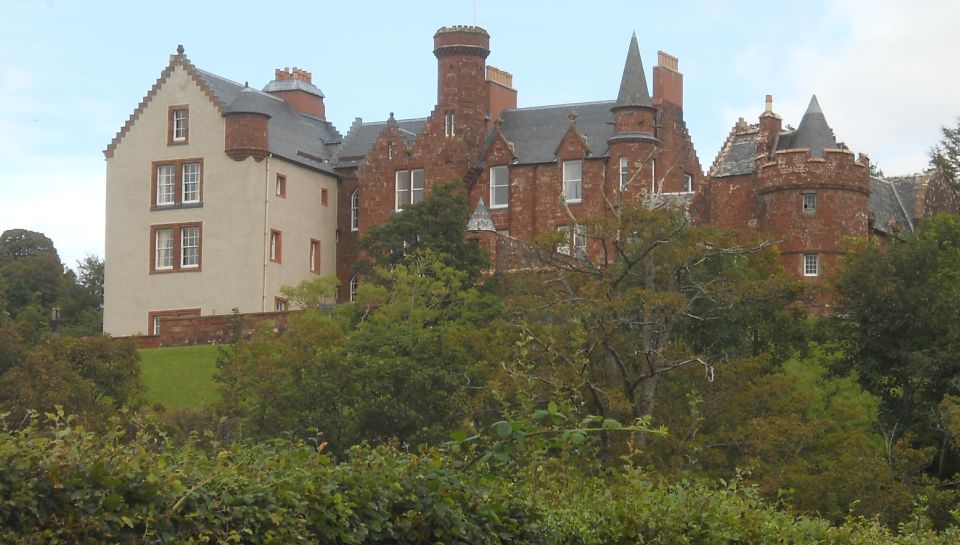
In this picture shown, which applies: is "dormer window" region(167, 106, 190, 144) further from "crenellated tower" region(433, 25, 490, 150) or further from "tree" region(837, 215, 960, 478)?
"tree" region(837, 215, 960, 478)

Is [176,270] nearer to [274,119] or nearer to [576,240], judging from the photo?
[274,119]

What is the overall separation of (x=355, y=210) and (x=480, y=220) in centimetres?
870

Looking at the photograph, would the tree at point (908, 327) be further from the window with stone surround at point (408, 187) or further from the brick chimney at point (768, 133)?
the window with stone surround at point (408, 187)

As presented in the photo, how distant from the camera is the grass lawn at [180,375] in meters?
63.0

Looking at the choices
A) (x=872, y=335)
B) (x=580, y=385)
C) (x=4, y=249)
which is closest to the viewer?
(x=580, y=385)

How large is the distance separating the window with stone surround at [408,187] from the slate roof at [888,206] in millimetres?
19017

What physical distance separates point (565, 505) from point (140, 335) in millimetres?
56937

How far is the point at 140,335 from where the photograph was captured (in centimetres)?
7444

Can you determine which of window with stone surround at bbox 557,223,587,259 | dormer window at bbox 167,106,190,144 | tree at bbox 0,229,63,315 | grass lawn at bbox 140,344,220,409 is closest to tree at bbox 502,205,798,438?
window with stone surround at bbox 557,223,587,259

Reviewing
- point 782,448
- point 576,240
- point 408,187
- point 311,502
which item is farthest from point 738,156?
point 311,502

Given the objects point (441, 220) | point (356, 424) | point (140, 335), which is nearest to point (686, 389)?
point (356, 424)

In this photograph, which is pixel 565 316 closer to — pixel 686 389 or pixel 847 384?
pixel 686 389

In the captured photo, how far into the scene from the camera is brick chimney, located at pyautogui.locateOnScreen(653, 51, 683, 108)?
77.9 meters

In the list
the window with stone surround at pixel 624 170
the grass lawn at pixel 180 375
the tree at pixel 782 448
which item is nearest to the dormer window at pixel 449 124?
the window with stone surround at pixel 624 170
